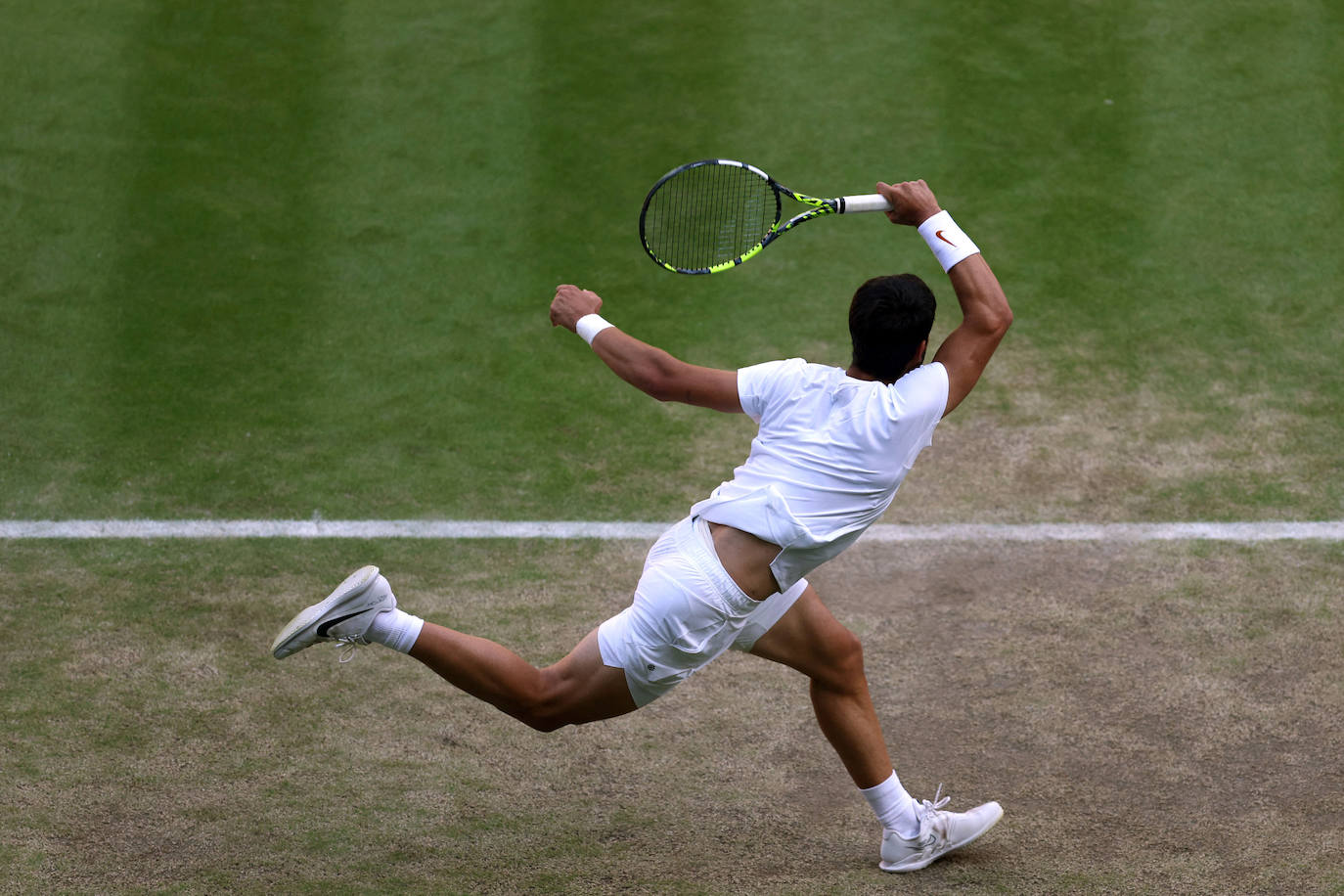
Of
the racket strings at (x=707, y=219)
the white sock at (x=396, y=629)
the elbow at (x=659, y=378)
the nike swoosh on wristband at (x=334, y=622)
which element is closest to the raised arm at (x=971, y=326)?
the elbow at (x=659, y=378)

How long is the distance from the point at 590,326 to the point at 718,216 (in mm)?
1431

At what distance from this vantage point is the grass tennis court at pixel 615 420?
15.8ft

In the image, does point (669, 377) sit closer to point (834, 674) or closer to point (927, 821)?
point (834, 674)

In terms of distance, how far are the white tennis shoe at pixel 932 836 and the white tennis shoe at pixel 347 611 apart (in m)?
1.83

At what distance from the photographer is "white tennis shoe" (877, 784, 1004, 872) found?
4.52 meters

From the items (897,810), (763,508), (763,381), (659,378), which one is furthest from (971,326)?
(897,810)

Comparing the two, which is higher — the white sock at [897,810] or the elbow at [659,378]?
the elbow at [659,378]

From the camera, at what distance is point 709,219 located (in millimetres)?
5711

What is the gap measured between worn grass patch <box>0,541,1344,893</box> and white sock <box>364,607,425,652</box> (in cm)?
76

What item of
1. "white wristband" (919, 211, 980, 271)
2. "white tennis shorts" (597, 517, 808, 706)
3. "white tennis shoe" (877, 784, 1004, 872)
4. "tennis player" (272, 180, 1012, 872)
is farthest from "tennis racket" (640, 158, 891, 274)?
"white tennis shoe" (877, 784, 1004, 872)

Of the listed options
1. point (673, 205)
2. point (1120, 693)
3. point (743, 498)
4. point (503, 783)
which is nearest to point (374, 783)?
point (503, 783)

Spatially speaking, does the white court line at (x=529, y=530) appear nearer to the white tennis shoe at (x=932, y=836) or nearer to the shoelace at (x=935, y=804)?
the shoelace at (x=935, y=804)

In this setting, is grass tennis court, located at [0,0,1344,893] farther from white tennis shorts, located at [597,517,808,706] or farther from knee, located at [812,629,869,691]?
white tennis shorts, located at [597,517,808,706]

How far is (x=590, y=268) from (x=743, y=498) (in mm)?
4293
